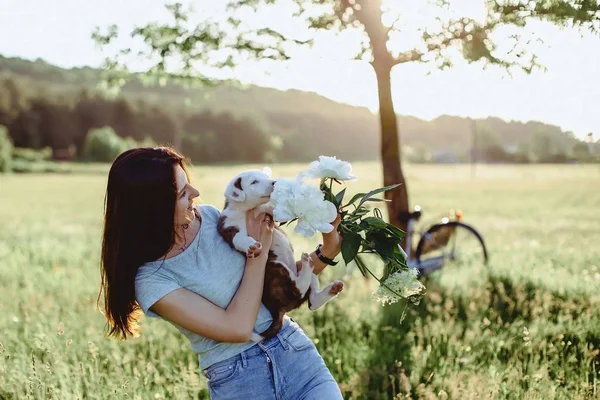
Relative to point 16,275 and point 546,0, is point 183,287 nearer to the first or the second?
point 546,0

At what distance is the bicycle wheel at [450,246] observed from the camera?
378 inches

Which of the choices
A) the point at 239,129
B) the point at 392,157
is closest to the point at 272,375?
the point at 392,157

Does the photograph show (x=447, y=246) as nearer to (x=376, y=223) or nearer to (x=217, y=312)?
(x=376, y=223)

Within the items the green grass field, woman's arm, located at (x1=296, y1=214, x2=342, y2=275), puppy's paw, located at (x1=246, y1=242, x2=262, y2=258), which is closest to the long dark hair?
puppy's paw, located at (x1=246, y1=242, x2=262, y2=258)

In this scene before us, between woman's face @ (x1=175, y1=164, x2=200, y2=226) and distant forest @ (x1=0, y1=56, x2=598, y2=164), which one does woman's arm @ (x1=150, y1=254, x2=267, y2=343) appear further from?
distant forest @ (x1=0, y1=56, x2=598, y2=164)

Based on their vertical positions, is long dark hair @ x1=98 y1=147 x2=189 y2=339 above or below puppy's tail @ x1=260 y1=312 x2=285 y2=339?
above

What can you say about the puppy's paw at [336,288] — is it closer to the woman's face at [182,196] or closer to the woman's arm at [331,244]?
the woman's arm at [331,244]

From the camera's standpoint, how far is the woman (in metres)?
2.79

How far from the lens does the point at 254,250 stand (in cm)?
286

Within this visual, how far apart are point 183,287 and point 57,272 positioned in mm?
7727

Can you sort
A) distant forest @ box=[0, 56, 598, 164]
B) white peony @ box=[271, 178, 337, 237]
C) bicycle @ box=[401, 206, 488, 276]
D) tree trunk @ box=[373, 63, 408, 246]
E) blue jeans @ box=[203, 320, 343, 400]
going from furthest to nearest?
1. distant forest @ box=[0, 56, 598, 164]
2. bicycle @ box=[401, 206, 488, 276]
3. tree trunk @ box=[373, 63, 408, 246]
4. blue jeans @ box=[203, 320, 343, 400]
5. white peony @ box=[271, 178, 337, 237]

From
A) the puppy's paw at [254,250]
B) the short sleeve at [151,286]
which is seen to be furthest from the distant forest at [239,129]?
the short sleeve at [151,286]

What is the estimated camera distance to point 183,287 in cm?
288

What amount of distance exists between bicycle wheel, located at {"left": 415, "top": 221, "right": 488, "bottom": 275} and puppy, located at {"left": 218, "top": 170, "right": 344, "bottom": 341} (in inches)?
249
